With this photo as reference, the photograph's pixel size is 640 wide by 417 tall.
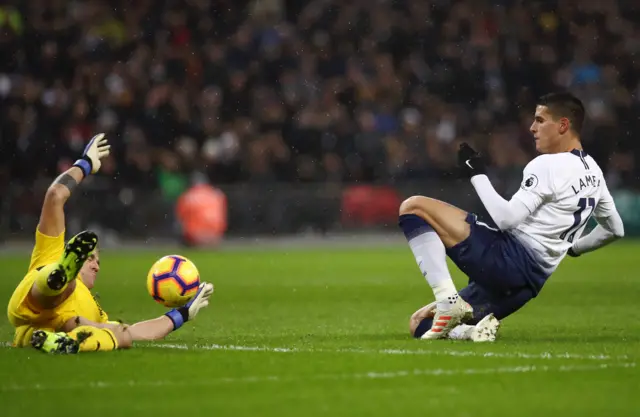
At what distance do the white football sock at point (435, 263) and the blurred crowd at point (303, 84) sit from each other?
16.1 metres

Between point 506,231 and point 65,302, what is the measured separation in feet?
10.4

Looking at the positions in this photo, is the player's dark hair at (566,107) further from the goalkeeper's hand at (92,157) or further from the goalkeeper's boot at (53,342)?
the goalkeeper's boot at (53,342)

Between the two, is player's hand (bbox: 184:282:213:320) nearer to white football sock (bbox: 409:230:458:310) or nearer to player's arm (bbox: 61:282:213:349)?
player's arm (bbox: 61:282:213:349)

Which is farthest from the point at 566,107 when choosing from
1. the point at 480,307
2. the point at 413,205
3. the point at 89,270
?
the point at 89,270

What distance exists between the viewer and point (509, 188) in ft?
82.2

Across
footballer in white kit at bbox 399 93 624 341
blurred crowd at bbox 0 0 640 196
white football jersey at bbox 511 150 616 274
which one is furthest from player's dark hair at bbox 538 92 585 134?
blurred crowd at bbox 0 0 640 196

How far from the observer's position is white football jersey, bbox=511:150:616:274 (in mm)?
8844

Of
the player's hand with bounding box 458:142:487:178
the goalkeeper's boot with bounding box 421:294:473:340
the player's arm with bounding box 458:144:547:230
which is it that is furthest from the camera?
the goalkeeper's boot with bounding box 421:294:473:340

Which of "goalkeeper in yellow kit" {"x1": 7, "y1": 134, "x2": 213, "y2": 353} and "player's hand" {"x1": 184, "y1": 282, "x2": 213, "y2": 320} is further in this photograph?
"player's hand" {"x1": 184, "y1": 282, "x2": 213, "y2": 320}

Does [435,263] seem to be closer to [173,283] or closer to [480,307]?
[480,307]

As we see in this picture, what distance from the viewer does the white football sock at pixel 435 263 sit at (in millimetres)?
9086

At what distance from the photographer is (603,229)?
9.63m

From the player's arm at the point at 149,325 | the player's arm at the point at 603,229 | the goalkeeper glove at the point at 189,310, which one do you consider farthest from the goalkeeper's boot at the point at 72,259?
the player's arm at the point at 603,229

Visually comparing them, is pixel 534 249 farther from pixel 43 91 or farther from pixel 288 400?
pixel 43 91
